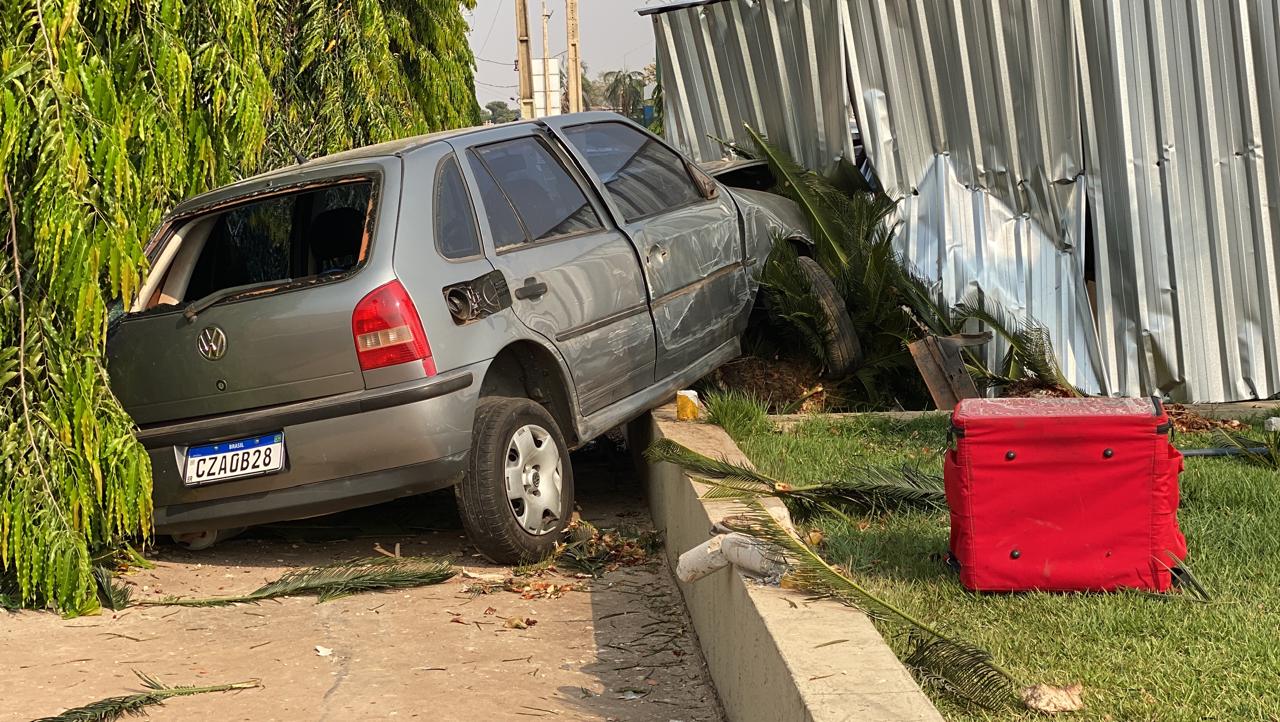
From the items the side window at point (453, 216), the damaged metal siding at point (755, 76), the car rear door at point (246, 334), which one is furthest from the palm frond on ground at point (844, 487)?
the damaged metal siding at point (755, 76)

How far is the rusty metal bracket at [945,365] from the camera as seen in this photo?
7320 millimetres

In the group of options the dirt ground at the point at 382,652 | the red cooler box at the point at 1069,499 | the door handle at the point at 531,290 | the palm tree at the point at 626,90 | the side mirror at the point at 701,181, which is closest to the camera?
the red cooler box at the point at 1069,499

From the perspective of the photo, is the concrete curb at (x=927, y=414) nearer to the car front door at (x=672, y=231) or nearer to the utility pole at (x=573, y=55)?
the car front door at (x=672, y=231)

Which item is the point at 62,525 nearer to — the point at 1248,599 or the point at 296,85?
the point at 1248,599

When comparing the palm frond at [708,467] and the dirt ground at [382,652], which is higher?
the palm frond at [708,467]

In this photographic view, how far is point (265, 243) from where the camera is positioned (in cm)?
656

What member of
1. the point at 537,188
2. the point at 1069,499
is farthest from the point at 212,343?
the point at 1069,499

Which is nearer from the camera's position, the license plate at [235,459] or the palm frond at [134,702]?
the palm frond at [134,702]

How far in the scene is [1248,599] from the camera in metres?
4.13

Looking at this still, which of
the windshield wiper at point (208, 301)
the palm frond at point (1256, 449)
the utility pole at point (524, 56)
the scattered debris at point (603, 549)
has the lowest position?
the scattered debris at point (603, 549)

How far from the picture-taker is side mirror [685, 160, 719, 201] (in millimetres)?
7691

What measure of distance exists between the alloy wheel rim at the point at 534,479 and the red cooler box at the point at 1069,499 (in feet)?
7.17

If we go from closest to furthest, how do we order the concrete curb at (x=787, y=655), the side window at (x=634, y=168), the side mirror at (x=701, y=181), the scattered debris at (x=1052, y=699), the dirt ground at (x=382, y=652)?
the concrete curb at (x=787, y=655)
the scattered debris at (x=1052, y=699)
the dirt ground at (x=382, y=652)
the side window at (x=634, y=168)
the side mirror at (x=701, y=181)

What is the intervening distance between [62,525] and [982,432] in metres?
3.52
